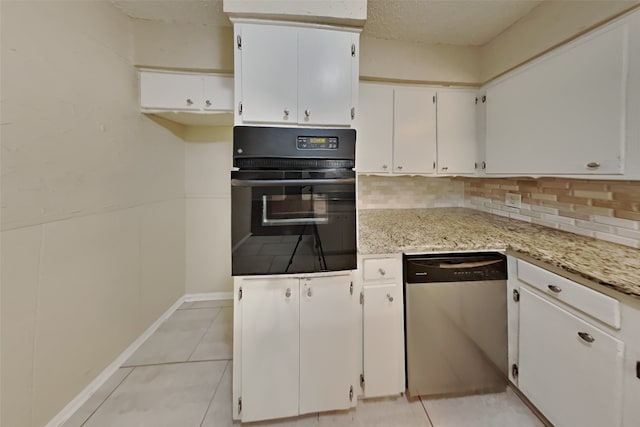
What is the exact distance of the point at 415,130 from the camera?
201cm

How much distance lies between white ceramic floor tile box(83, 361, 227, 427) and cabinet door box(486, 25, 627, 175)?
2.54m

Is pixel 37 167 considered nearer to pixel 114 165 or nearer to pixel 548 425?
pixel 114 165

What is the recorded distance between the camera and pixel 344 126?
134 centimetres

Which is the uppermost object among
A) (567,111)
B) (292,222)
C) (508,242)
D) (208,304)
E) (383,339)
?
(567,111)

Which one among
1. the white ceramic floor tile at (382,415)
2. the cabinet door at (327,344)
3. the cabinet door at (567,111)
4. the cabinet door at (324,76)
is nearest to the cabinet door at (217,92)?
the cabinet door at (324,76)

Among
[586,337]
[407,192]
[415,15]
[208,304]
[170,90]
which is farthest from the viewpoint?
[208,304]

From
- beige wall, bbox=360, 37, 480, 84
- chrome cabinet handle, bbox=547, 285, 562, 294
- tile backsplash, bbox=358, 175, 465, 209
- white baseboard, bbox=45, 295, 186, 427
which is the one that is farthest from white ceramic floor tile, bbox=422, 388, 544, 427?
beige wall, bbox=360, 37, 480, 84

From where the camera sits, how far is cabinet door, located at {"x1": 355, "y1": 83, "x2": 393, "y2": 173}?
6.39 ft

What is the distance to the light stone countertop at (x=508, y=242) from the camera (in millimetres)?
993

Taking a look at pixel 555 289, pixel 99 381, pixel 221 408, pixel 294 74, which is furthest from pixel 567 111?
pixel 99 381

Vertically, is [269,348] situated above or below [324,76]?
below

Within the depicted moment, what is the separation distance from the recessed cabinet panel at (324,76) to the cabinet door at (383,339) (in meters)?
1.01

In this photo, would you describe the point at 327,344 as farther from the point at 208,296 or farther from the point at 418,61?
the point at 418,61

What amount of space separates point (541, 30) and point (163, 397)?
10.7 ft
